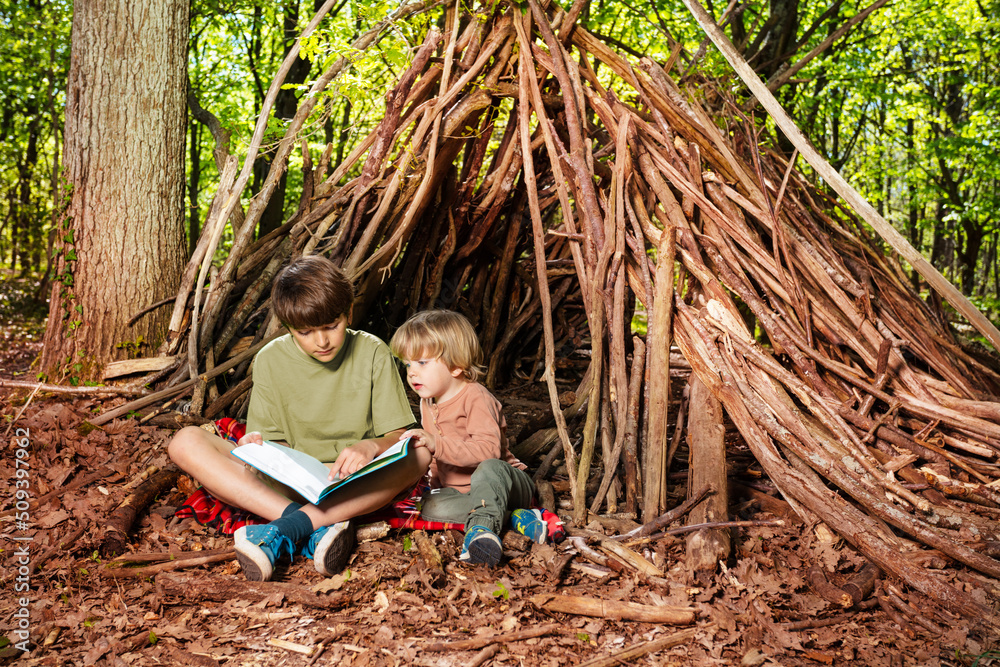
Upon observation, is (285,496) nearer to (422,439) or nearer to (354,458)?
(354,458)

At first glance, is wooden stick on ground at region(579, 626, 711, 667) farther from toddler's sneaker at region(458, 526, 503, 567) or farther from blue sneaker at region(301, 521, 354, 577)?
blue sneaker at region(301, 521, 354, 577)

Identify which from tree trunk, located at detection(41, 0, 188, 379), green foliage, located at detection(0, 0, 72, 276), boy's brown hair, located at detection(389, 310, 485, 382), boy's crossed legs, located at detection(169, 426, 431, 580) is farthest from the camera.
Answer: green foliage, located at detection(0, 0, 72, 276)

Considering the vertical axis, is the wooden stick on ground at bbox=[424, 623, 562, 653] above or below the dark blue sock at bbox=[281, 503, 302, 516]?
below

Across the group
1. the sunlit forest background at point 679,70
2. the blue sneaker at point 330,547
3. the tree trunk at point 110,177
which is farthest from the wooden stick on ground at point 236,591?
the sunlit forest background at point 679,70

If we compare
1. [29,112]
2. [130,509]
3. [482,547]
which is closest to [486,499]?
[482,547]

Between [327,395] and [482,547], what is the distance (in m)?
0.91

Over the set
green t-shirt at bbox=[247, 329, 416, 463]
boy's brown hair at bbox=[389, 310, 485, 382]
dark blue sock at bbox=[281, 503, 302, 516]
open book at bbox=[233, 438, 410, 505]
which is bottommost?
dark blue sock at bbox=[281, 503, 302, 516]

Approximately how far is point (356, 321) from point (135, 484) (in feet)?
5.34

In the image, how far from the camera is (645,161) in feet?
10.8

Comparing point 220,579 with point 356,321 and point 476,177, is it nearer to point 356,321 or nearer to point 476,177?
point 356,321

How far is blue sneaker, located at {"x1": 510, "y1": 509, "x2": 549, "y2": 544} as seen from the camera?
2.63 m

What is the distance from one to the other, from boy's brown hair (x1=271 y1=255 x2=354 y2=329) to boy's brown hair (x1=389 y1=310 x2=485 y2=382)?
31cm

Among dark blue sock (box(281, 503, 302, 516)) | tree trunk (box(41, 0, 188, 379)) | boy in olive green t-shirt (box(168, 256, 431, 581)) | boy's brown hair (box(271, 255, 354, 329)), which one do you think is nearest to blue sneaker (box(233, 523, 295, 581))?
boy in olive green t-shirt (box(168, 256, 431, 581))

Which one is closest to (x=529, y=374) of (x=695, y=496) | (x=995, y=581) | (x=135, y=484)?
(x=695, y=496)
